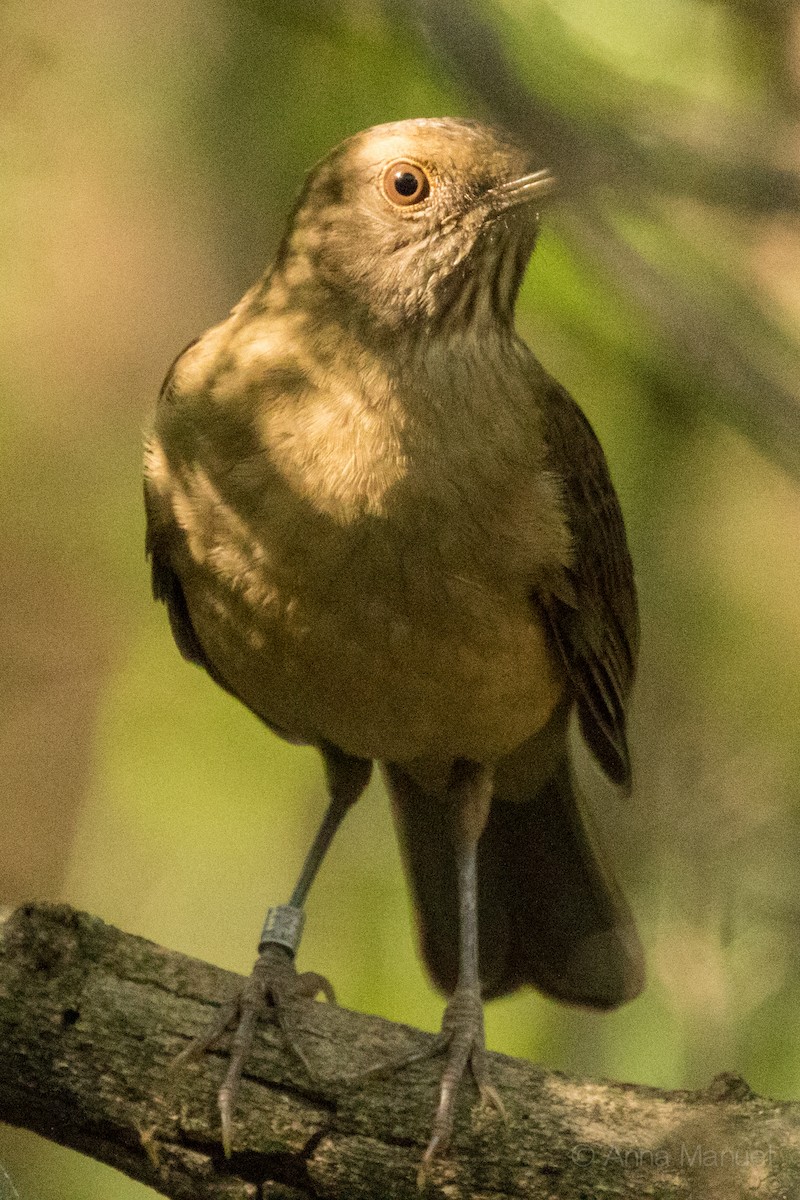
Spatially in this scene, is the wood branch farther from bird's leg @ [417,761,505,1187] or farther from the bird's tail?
the bird's tail

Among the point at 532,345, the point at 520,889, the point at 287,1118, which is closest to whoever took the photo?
the point at 287,1118

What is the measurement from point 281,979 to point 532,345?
128 inches

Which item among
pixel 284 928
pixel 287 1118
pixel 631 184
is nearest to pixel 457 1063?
pixel 287 1118

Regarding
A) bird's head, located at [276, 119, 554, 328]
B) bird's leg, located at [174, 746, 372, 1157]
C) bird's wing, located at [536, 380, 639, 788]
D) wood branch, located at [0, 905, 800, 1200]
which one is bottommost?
wood branch, located at [0, 905, 800, 1200]

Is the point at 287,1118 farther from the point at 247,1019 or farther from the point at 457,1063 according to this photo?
the point at 457,1063

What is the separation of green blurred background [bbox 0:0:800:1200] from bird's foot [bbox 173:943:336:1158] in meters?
1.04

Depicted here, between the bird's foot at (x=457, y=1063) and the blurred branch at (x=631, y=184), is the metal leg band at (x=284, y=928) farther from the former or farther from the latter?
the blurred branch at (x=631, y=184)

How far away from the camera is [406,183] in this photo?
16.1 feet

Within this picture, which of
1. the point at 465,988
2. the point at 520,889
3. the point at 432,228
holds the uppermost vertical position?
the point at 432,228

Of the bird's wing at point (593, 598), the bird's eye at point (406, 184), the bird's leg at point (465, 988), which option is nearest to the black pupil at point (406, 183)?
the bird's eye at point (406, 184)

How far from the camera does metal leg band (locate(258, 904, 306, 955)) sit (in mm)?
5301

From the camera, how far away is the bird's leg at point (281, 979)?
4.34 meters

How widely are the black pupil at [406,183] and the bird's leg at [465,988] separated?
82.4 inches

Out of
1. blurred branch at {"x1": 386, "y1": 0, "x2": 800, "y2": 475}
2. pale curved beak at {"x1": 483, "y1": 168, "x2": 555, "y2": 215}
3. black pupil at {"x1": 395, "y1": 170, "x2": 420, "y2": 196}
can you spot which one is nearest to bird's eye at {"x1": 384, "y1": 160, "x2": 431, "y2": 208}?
black pupil at {"x1": 395, "y1": 170, "x2": 420, "y2": 196}
